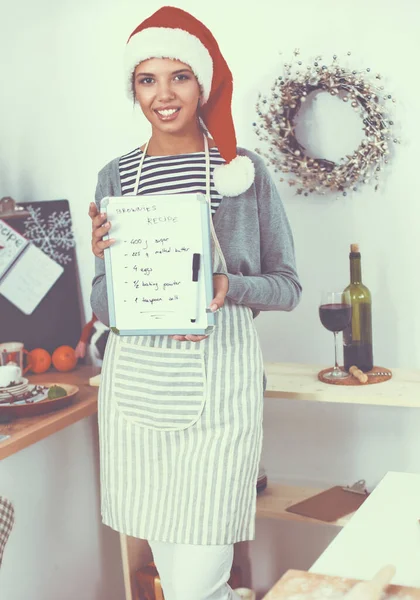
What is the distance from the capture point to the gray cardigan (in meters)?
1.67

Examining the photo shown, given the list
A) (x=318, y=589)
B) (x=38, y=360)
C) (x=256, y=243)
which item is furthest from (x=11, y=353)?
(x=318, y=589)

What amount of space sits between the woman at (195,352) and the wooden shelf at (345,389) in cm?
24

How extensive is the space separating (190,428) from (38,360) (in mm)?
1048

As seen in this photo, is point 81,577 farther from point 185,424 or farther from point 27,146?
point 27,146

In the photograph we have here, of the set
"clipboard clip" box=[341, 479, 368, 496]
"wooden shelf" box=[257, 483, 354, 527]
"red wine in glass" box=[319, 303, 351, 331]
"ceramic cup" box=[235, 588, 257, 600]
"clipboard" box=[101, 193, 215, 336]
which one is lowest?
"ceramic cup" box=[235, 588, 257, 600]

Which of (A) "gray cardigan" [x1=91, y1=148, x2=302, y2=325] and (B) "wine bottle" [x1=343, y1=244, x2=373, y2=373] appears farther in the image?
(B) "wine bottle" [x1=343, y1=244, x2=373, y2=373]

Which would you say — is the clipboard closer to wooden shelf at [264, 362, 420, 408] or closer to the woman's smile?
the woman's smile

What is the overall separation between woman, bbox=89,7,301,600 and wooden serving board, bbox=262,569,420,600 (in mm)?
756

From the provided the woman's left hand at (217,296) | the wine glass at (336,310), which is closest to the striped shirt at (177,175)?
the woman's left hand at (217,296)

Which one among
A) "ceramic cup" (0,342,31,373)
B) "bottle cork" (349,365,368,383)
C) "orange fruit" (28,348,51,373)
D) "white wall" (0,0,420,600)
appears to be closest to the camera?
"bottle cork" (349,365,368,383)

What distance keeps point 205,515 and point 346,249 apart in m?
0.96

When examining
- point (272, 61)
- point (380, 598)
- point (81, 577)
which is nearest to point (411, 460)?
point (81, 577)

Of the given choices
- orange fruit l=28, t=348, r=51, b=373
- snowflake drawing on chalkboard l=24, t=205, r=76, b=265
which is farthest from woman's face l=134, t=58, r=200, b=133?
orange fruit l=28, t=348, r=51, b=373

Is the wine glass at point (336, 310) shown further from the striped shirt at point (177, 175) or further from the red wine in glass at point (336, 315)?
the striped shirt at point (177, 175)
